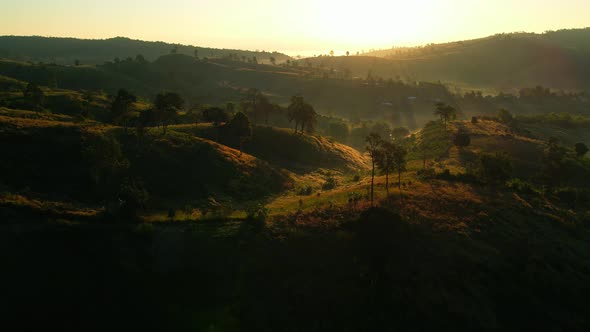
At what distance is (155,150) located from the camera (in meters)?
76.9

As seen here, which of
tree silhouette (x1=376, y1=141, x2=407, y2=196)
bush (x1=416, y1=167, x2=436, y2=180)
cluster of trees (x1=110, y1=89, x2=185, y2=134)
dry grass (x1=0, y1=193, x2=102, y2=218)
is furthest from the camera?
cluster of trees (x1=110, y1=89, x2=185, y2=134)

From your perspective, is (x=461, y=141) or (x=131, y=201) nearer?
(x=131, y=201)

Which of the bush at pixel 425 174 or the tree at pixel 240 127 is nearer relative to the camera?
the bush at pixel 425 174

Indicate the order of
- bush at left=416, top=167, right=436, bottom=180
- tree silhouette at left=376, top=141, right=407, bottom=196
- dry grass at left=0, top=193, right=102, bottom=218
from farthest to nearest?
bush at left=416, top=167, right=436, bottom=180
tree silhouette at left=376, top=141, right=407, bottom=196
dry grass at left=0, top=193, right=102, bottom=218

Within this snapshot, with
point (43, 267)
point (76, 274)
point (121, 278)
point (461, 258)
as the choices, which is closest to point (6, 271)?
point (43, 267)

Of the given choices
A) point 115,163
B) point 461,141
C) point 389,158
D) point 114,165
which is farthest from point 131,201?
point 461,141

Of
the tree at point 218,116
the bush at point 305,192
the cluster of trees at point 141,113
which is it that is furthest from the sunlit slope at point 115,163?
the tree at point 218,116

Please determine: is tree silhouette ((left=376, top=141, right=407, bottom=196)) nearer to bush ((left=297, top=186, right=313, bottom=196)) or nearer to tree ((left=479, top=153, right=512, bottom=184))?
bush ((left=297, top=186, right=313, bottom=196))

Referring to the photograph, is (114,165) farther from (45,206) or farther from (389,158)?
(389,158)

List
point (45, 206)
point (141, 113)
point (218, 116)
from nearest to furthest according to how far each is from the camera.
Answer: point (45, 206), point (141, 113), point (218, 116)

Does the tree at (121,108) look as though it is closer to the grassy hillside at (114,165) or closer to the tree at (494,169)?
the grassy hillside at (114,165)

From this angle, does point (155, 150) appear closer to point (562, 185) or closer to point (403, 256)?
point (403, 256)

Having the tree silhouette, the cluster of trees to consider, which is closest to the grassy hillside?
the cluster of trees

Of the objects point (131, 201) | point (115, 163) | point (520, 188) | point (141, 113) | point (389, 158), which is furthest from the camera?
point (141, 113)
